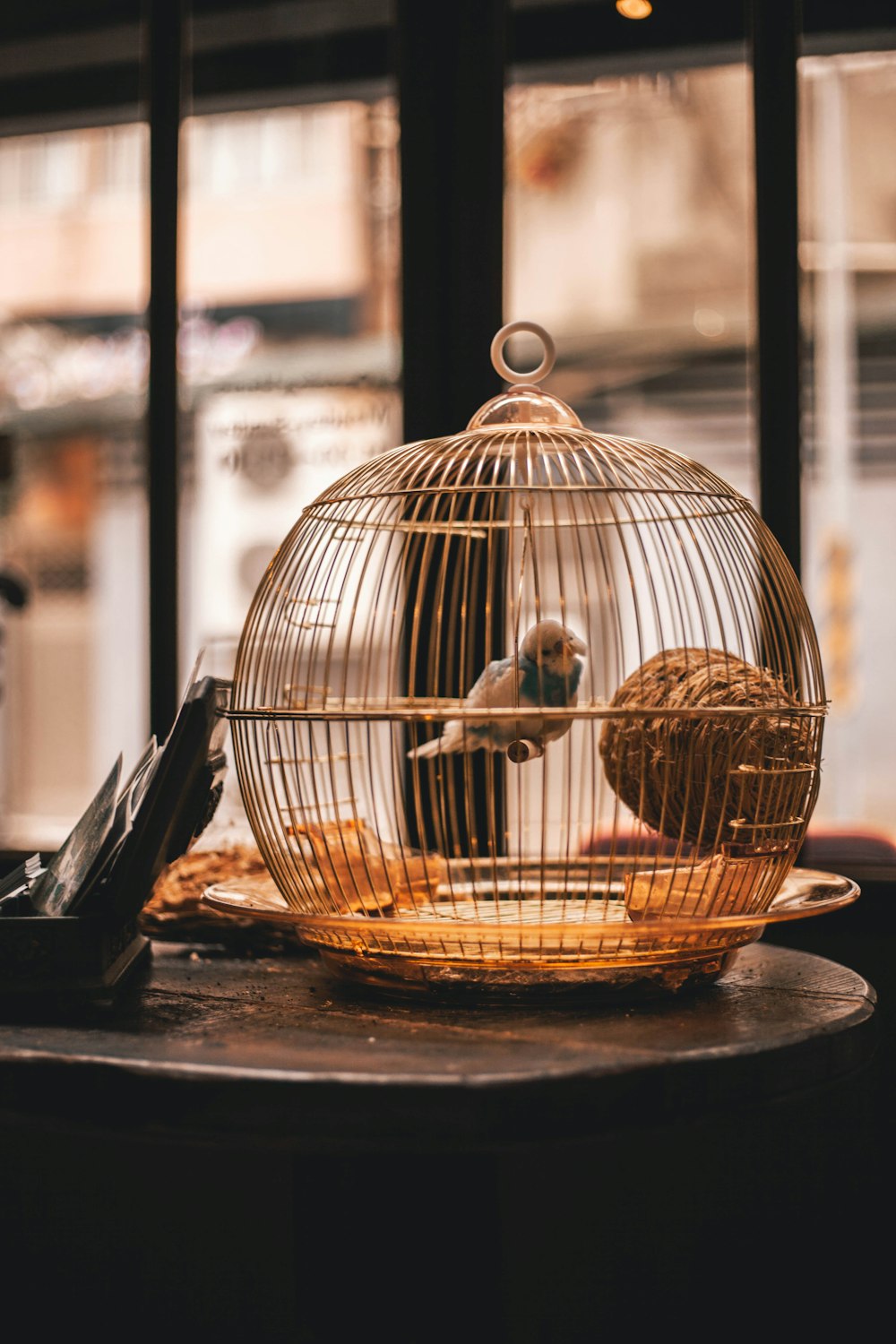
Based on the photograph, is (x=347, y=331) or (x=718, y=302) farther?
(x=718, y=302)

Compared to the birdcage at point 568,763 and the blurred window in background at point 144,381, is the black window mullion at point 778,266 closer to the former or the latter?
the birdcage at point 568,763

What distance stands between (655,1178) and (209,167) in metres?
2.35

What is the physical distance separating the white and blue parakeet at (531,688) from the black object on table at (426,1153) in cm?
23

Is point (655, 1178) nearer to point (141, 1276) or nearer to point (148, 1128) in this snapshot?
point (141, 1276)

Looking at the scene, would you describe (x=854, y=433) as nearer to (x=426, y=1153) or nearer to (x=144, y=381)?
(x=144, y=381)

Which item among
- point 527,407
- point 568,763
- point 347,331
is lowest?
point 568,763

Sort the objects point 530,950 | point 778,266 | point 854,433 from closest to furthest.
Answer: point 530,950, point 778,266, point 854,433

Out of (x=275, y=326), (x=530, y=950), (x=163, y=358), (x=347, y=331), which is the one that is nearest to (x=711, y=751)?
(x=530, y=950)

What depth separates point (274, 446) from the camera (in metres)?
2.54

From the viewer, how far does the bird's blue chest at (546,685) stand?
1.18 m

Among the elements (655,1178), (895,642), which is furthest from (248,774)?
(895,642)

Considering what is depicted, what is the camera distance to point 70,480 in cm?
413

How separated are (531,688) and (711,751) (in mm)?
165

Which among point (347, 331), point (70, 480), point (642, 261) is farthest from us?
point (70, 480)
